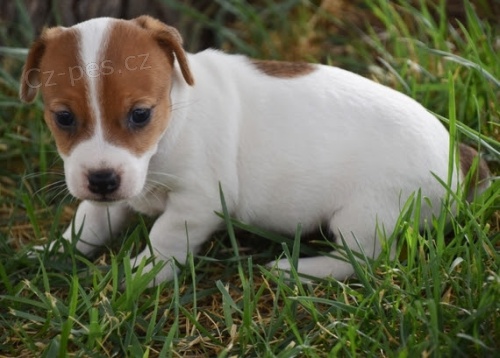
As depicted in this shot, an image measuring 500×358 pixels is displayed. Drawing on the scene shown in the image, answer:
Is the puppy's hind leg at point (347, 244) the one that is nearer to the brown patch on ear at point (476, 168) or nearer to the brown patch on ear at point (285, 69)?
the brown patch on ear at point (476, 168)

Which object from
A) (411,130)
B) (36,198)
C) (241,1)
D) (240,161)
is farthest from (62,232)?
(241,1)

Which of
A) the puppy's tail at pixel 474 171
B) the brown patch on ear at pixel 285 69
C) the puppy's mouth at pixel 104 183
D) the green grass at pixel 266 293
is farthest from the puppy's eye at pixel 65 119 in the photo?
the puppy's tail at pixel 474 171

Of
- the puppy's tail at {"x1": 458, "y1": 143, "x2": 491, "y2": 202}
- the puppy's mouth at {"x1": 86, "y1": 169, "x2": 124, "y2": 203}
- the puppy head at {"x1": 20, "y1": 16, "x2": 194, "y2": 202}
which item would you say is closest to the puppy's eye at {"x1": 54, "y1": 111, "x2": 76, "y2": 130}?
the puppy head at {"x1": 20, "y1": 16, "x2": 194, "y2": 202}

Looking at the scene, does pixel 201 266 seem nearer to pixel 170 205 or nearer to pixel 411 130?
pixel 170 205

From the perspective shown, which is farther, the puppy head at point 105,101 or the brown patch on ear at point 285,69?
the brown patch on ear at point 285,69

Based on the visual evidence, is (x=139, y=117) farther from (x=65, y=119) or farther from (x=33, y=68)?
(x=33, y=68)

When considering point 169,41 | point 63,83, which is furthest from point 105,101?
point 169,41

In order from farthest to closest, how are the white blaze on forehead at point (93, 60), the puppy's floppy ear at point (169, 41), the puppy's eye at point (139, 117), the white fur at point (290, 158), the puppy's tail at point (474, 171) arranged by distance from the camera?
1. the puppy's tail at point (474, 171)
2. the white fur at point (290, 158)
3. the puppy's floppy ear at point (169, 41)
4. the puppy's eye at point (139, 117)
5. the white blaze on forehead at point (93, 60)
